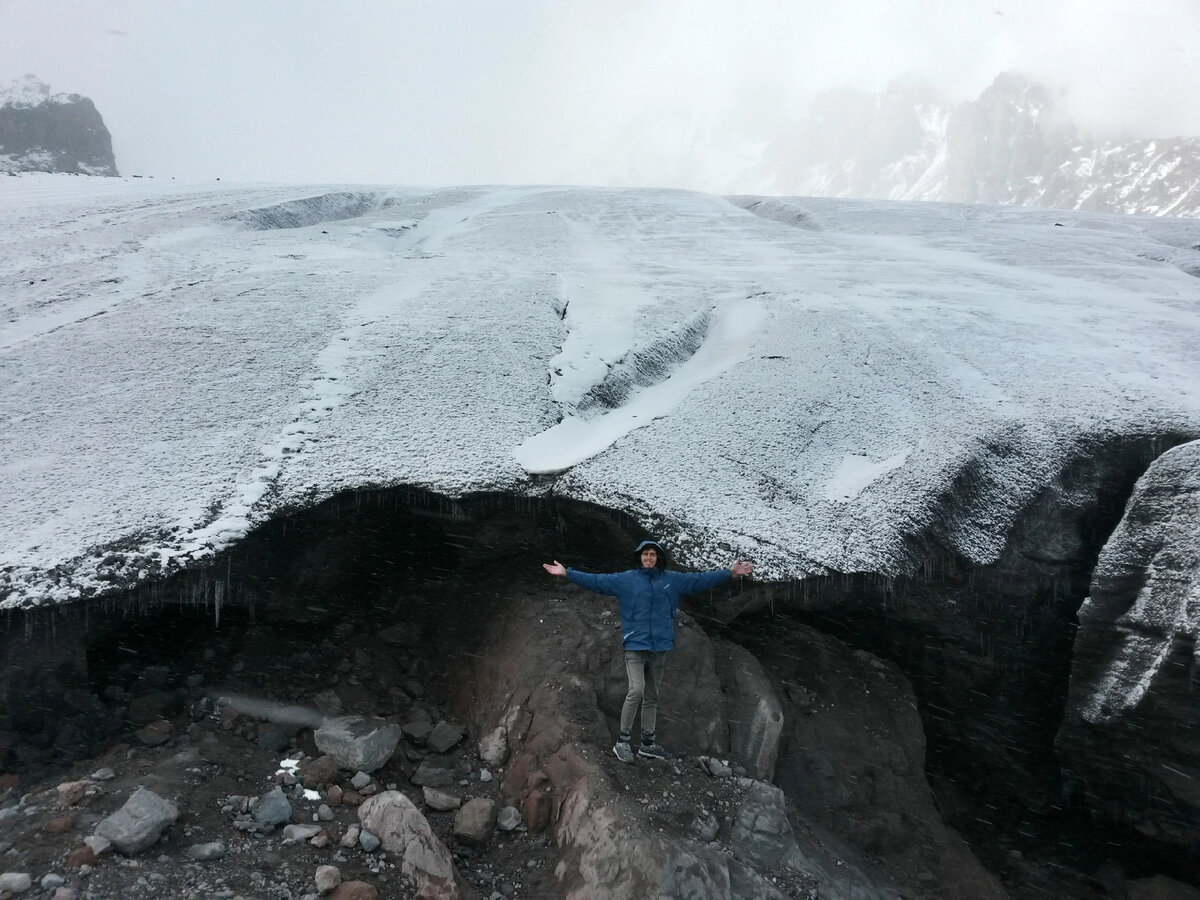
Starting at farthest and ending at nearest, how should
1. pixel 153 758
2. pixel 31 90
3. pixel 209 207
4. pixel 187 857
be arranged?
pixel 31 90, pixel 209 207, pixel 153 758, pixel 187 857

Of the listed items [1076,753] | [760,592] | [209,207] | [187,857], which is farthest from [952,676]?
[209,207]

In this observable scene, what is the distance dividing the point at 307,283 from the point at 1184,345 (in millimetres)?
16392

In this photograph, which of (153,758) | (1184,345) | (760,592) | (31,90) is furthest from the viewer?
(31,90)

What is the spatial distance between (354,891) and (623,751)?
228 cm

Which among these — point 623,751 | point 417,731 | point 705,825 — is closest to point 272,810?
point 417,731

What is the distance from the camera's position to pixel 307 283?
567 inches

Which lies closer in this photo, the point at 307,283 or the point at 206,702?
the point at 206,702

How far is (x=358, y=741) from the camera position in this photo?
20.8ft

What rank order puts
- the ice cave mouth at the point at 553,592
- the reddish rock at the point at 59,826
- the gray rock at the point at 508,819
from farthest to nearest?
1. the ice cave mouth at the point at 553,592
2. the gray rock at the point at 508,819
3. the reddish rock at the point at 59,826

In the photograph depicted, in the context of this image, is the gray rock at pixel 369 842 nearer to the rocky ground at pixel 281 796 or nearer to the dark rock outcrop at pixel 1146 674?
the rocky ground at pixel 281 796

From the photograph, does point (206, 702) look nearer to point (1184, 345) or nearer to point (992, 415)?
point (992, 415)

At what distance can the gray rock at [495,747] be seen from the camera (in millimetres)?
6391

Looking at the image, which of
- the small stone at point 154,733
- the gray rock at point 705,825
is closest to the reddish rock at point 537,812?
the gray rock at point 705,825

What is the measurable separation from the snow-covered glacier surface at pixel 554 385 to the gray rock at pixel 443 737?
2525mm
